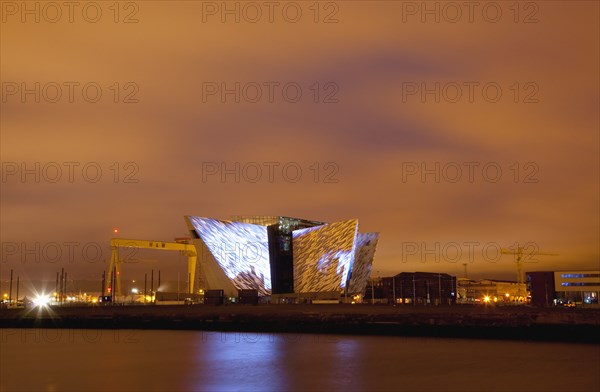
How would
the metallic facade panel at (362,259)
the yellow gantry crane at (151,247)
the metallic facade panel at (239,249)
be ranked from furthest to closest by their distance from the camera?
1. the yellow gantry crane at (151,247)
2. the metallic facade panel at (362,259)
3. the metallic facade panel at (239,249)

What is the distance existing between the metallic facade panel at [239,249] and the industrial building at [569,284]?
215ft

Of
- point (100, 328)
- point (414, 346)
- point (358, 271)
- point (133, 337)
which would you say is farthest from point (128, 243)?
Result: point (414, 346)

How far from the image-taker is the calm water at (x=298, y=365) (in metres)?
16.5

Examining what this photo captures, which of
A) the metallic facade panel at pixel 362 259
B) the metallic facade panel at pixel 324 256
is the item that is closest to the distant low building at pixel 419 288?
the metallic facade panel at pixel 362 259

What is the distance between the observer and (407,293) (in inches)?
4377

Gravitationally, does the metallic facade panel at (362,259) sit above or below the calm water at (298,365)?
above

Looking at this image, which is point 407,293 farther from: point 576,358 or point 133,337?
point 576,358

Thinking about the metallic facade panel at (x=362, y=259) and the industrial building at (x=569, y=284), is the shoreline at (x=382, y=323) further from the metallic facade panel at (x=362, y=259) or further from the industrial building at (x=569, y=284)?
the industrial building at (x=569, y=284)

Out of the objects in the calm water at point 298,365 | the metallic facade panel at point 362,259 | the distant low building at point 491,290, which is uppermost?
the metallic facade panel at point 362,259

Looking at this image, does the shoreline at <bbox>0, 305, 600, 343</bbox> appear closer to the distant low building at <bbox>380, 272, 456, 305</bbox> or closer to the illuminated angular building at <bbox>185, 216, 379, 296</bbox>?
the illuminated angular building at <bbox>185, 216, 379, 296</bbox>

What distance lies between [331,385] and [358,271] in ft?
221

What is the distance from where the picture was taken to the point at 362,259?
278ft

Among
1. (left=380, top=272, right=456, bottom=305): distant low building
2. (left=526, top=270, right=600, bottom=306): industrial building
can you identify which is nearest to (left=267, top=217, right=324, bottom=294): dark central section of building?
(left=380, top=272, right=456, bottom=305): distant low building

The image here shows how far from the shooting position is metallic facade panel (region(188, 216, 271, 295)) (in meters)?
71.6
